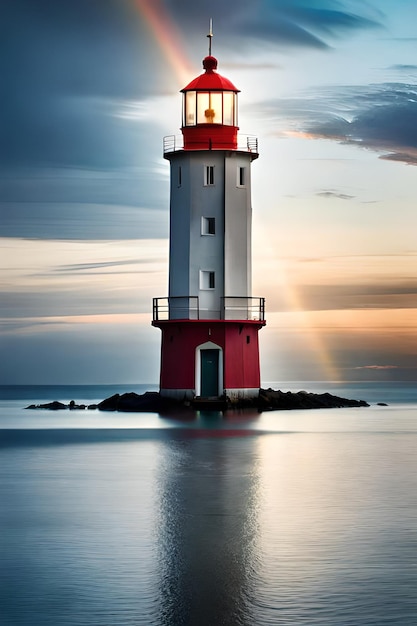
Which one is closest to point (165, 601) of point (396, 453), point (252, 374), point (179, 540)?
point (179, 540)

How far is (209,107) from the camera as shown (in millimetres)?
36688

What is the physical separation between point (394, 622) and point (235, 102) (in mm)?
28241

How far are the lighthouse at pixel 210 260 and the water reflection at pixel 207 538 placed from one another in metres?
11.7

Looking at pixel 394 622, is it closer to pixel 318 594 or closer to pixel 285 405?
pixel 318 594

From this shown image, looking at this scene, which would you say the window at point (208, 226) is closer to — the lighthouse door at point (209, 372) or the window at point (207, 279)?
the window at point (207, 279)

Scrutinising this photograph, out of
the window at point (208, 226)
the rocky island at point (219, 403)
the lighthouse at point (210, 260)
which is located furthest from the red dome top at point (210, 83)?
the rocky island at point (219, 403)

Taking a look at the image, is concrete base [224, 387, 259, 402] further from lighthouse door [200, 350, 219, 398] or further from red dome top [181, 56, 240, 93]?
red dome top [181, 56, 240, 93]

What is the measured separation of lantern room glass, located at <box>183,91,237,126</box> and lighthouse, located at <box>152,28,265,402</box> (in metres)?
0.03

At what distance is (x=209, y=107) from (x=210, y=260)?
465cm

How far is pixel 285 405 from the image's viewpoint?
136ft

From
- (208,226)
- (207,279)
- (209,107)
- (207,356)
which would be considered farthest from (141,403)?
(209,107)

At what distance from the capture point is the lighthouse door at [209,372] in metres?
36.1

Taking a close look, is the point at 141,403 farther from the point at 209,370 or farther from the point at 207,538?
the point at 207,538

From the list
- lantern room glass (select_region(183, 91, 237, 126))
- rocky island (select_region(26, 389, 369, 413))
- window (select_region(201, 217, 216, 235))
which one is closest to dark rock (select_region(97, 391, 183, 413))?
rocky island (select_region(26, 389, 369, 413))
